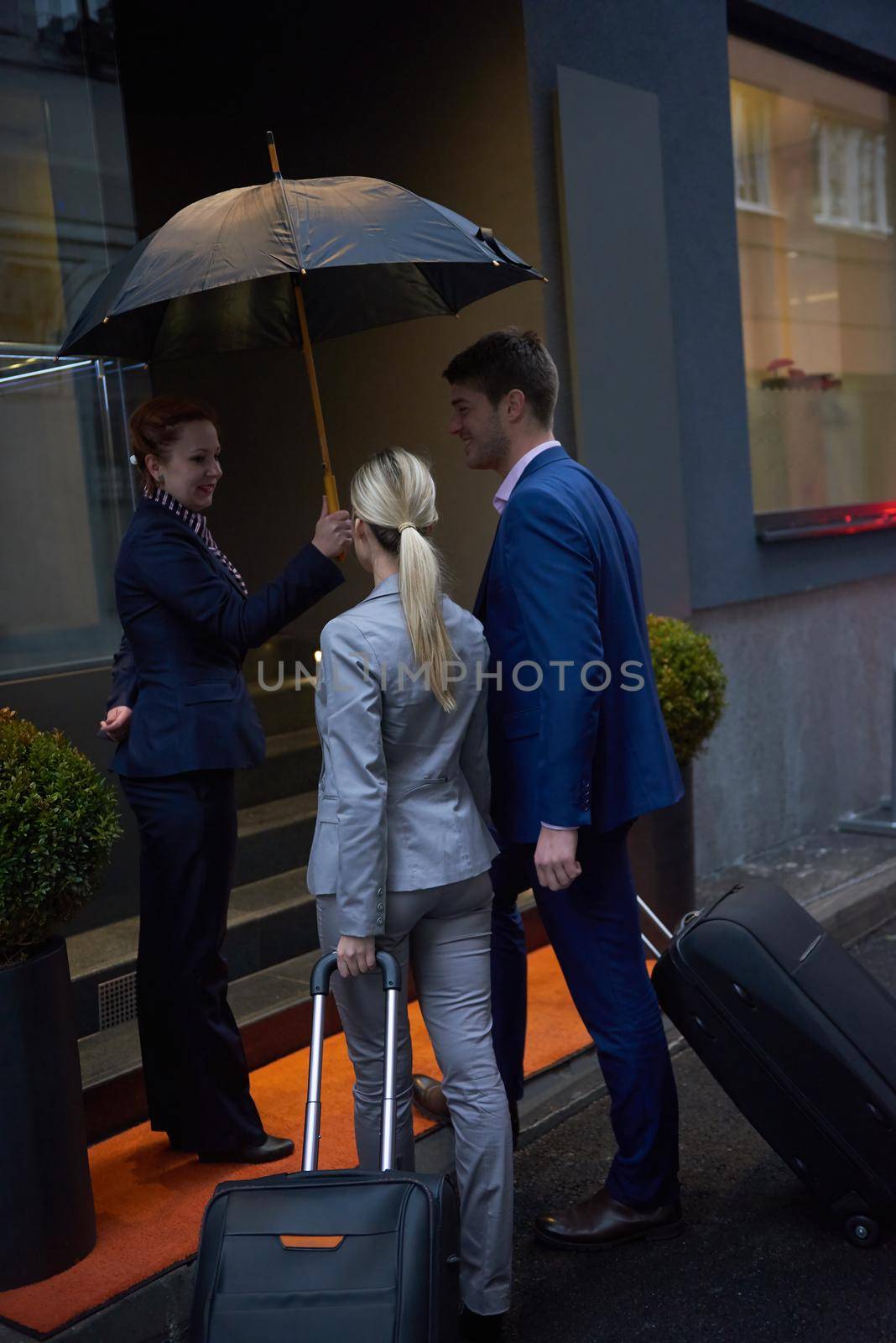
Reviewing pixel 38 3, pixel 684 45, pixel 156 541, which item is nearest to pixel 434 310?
pixel 156 541

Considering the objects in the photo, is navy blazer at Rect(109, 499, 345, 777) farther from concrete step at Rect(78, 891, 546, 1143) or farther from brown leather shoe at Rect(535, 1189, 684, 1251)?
brown leather shoe at Rect(535, 1189, 684, 1251)

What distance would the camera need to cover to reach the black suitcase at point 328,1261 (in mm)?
2244

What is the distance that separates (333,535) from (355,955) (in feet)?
3.77

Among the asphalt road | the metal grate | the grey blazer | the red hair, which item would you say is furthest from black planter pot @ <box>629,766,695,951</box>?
the red hair

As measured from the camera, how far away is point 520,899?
5.65m

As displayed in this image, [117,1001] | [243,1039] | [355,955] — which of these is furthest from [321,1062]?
[117,1001]

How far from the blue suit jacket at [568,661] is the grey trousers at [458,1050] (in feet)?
1.20

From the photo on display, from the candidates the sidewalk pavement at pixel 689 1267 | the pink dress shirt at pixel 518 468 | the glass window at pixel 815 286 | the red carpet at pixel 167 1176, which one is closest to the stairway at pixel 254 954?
the red carpet at pixel 167 1176

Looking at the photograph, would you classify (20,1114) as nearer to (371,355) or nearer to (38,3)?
(38,3)

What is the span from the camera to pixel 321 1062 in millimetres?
2488

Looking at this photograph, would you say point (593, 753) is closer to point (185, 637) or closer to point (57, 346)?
point (185, 637)

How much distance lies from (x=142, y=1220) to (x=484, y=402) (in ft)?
7.73

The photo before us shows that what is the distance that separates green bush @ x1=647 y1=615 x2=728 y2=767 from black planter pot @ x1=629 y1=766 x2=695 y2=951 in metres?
0.28

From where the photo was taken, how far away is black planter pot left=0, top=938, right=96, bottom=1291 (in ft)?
10.2
